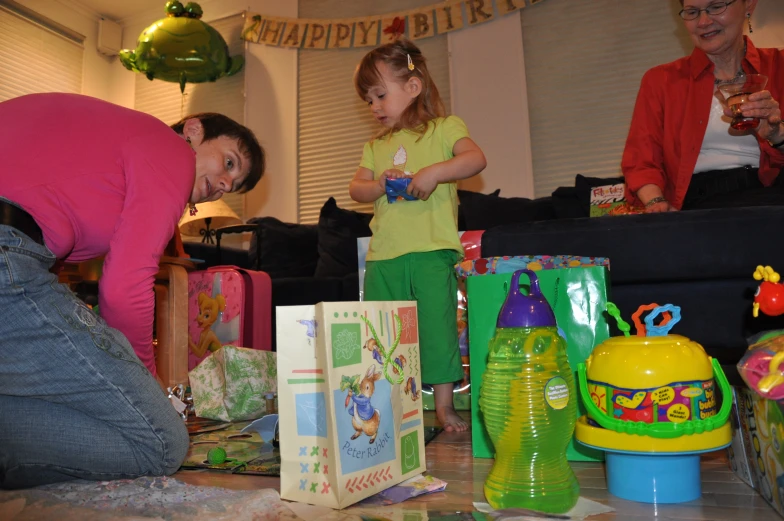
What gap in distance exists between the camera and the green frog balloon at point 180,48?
3.94 m

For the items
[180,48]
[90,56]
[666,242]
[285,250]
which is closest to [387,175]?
[666,242]

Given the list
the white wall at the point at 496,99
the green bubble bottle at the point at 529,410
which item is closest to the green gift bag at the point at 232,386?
the green bubble bottle at the point at 529,410

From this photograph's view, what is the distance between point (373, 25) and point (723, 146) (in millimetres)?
2528

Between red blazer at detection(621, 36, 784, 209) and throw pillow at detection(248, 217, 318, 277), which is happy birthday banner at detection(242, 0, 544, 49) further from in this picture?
red blazer at detection(621, 36, 784, 209)

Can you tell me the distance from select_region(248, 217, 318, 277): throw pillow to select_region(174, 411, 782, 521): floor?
7.02ft

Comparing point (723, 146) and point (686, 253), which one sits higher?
point (723, 146)

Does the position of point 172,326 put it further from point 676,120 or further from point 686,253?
point 676,120

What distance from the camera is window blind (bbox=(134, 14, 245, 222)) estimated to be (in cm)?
434

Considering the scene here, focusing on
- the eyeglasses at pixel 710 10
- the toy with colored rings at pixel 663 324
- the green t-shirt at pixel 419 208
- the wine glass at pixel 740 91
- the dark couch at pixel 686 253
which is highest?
the eyeglasses at pixel 710 10

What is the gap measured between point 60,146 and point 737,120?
175 cm

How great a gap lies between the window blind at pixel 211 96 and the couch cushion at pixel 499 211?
6.56ft

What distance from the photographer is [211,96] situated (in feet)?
14.7

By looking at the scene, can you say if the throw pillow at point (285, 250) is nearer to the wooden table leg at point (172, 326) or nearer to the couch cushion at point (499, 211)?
the couch cushion at point (499, 211)

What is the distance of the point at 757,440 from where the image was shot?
3.14ft
